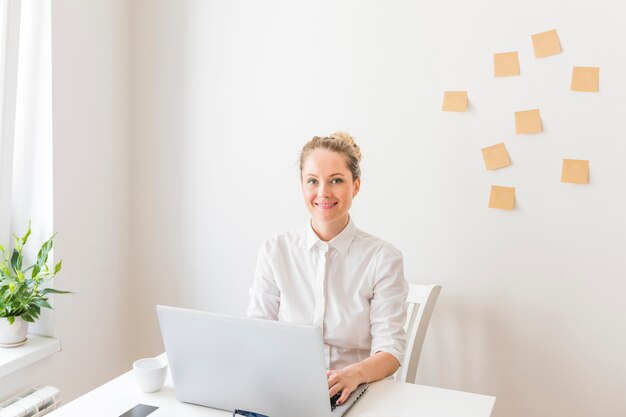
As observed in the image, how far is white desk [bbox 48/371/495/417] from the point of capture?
4.13 ft

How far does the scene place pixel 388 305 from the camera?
1.65 m

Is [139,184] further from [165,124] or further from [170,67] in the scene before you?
[170,67]

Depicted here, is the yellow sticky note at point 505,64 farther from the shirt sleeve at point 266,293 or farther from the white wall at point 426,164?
the shirt sleeve at point 266,293

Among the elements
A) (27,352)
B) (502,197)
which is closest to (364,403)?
(502,197)

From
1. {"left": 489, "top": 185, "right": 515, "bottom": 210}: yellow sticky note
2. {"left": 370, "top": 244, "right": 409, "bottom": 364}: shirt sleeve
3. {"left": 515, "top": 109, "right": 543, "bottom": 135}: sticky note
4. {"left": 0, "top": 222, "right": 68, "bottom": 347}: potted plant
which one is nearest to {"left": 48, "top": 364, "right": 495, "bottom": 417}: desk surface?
{"left": 370, "top": 244, "right": 409, "bottom": 364}: shirt sleeve

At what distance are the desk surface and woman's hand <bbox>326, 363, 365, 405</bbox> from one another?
1.3 inches

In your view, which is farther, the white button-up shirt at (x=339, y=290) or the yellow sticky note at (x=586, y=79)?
the yellow sticky note at (x=586, y=79)

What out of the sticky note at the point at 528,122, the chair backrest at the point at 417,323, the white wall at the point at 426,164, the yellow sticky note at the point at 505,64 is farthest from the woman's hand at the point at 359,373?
the yellow sticky note at the point at 505,64

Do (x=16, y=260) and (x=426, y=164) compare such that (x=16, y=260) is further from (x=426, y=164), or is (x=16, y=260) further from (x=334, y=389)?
(x=426, y=164)

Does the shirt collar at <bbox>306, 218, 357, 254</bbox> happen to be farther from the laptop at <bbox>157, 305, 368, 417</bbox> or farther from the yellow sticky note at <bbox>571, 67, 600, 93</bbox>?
the yellow sticky note at <bbox>571, 67, 600, 93</bbox>

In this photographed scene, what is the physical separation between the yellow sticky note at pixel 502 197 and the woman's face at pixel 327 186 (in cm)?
58

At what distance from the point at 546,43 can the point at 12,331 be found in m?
1.95

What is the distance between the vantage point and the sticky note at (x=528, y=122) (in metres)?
1.99

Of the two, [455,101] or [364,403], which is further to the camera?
[455,101]
